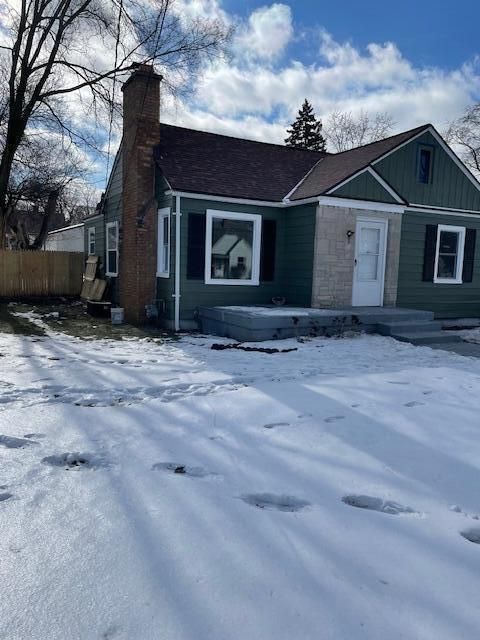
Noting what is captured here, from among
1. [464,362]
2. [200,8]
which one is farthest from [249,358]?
[200,8]

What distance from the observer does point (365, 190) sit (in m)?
9.59

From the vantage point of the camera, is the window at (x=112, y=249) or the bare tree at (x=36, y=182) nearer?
the window at (x=112, y=249)

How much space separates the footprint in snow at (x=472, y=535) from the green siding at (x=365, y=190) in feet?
25.9

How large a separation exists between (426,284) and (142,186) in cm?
710

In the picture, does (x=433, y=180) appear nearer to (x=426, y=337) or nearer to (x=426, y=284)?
(x=426, y=284)

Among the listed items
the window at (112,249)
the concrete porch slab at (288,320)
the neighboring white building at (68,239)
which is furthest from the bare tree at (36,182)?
the concrete porch slab at (288,320)

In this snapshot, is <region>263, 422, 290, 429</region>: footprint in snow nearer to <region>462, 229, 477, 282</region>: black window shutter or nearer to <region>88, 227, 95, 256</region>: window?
<region>462, 229, 477, 282</region>: black window shutter

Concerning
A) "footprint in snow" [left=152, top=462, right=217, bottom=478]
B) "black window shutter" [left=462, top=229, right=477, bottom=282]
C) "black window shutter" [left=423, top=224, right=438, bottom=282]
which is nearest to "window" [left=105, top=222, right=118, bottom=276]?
"black window shutter" [left=423, top=224, right=438, bottom=282]

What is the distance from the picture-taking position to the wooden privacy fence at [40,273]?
585 inches

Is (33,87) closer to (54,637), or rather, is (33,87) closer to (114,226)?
(114,226)

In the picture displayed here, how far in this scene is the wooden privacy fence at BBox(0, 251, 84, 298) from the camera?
1486cm

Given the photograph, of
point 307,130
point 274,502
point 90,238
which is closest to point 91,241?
point 90,238

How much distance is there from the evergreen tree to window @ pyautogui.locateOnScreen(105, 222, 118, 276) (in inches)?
922

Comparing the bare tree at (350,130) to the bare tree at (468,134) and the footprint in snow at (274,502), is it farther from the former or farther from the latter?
the footprint in snow at (274,502)
